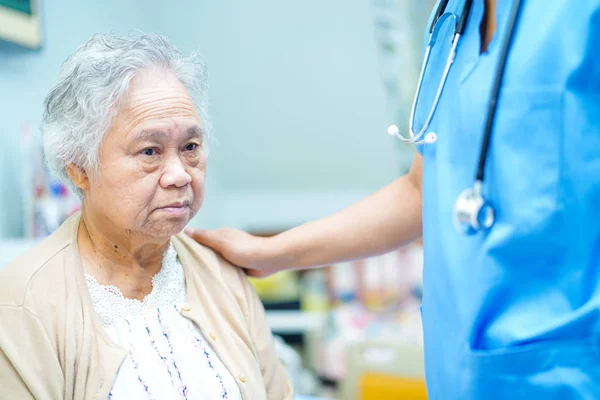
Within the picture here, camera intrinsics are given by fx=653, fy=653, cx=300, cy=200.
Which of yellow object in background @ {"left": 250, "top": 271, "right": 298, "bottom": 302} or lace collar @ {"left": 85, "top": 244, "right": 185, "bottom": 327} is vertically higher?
yellow object in background @ {"left": 250, "top": 271, "right": 298, "bottom": 302}

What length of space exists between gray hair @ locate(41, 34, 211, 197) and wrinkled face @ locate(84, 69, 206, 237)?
0.02 metres

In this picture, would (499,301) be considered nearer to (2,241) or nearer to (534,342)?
(534,342)

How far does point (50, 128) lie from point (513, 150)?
89cm

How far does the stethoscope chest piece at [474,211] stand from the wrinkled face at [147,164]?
0.60 meters

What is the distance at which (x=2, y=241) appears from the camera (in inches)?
81.0

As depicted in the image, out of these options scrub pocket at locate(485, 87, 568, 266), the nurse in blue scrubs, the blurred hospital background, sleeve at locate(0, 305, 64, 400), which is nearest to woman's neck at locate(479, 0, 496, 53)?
the nurse in blue scrubs

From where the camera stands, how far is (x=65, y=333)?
3.86 ft

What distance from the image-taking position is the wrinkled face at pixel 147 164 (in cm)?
127

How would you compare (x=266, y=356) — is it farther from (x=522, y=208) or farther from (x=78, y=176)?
(x=522, y=208)

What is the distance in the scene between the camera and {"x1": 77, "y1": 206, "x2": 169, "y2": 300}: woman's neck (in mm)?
1329

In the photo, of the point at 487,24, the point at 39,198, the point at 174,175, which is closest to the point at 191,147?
the point at 174,175

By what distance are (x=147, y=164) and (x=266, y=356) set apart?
513mm

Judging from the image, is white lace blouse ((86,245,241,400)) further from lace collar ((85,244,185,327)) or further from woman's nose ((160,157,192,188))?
woman's nose ((160,157,192,188))

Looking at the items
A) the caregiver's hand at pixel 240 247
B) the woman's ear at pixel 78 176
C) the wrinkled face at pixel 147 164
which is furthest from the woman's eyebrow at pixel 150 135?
the caregiver's hand at pixel 240 247
